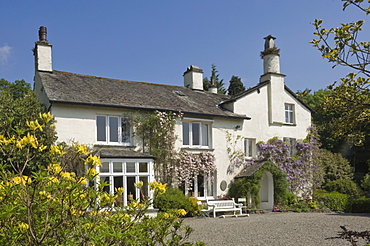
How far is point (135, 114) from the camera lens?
18672mm

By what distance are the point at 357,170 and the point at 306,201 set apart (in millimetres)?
15389

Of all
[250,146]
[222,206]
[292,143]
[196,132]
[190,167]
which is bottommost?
[222,206]

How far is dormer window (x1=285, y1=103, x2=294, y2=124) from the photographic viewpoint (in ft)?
80.1

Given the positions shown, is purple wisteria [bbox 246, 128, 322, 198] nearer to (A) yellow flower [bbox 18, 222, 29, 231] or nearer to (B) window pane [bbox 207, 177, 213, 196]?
(B) window pane [bbox 207, 177, 213, 196]

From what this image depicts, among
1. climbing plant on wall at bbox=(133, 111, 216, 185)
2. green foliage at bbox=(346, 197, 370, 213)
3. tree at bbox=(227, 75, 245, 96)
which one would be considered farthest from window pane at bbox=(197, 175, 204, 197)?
tree at bbox=(227, 75, 245, 96)

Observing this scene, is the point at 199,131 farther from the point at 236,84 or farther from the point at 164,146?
the point at 236,84

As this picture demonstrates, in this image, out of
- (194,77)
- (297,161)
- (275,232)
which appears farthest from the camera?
(194,77)

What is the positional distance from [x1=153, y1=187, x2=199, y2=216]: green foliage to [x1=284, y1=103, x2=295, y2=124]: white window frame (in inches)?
370

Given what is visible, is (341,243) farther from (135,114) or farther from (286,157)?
(286,157)

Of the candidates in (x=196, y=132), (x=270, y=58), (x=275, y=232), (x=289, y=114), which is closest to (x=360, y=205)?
(x=289, y=114)

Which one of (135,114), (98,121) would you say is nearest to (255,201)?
(135,114)

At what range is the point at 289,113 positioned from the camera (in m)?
24.6

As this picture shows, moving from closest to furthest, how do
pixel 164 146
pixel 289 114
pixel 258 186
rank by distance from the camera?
pixel 164 146, pixel 258 186, pixel 289 114

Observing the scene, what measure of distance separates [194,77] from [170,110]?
21.4 ft
